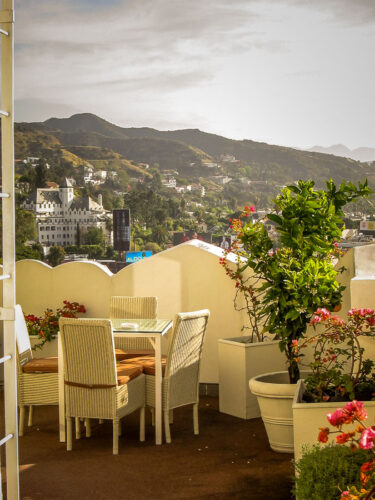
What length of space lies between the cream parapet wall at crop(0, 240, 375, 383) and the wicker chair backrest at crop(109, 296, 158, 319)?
1.90 ft

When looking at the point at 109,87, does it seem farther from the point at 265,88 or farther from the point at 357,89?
the point at 357,89

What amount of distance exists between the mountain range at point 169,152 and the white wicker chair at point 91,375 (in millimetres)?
9777

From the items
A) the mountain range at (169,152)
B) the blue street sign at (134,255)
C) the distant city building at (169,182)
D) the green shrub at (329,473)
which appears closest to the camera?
the green shrub at (329,473)

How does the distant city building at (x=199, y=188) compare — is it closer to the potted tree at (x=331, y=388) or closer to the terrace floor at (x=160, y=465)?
the terrace floor at (x=160, y=465)

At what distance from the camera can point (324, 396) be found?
3516mm

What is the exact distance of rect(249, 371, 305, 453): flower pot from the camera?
162 inches

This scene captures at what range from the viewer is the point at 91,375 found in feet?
13.9

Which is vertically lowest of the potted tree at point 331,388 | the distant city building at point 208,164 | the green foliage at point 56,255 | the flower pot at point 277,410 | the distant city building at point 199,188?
the flower pot at point 277,410

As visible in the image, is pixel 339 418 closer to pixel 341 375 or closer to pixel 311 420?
pixel 311 420

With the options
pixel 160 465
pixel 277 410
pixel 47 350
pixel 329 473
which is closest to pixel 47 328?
pixel 47 350

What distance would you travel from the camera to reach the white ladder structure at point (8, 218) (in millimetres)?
2443

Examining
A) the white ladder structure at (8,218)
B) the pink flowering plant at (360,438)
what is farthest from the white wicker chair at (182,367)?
the pink flowering plant at (360,438)

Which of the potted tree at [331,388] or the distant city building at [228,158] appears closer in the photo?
the potted tree at [331,388]

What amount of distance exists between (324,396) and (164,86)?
48.9 ft
